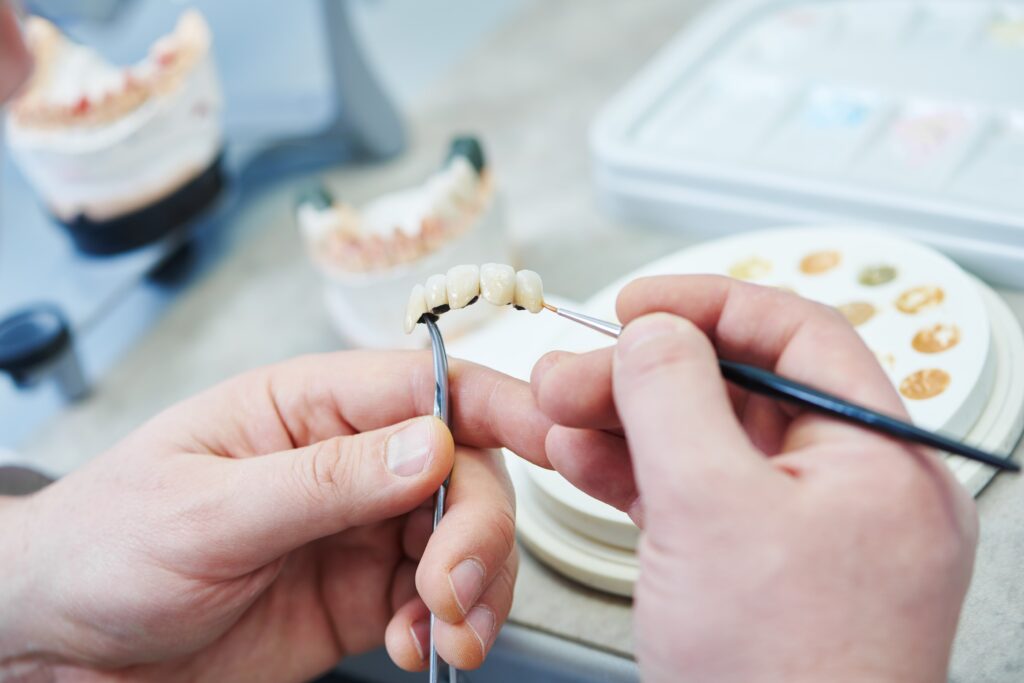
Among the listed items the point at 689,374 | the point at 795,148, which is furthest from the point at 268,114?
the point at 689,374

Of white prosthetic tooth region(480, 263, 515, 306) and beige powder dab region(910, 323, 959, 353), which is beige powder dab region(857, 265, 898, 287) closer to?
beige powder dab region(910, 323, 959, 353)

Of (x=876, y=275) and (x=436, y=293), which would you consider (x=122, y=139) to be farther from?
(x=876, y=275)

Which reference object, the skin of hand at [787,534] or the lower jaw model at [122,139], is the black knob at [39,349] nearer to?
the lower jaw model at [122,139]

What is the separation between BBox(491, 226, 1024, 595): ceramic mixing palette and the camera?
0.57 m

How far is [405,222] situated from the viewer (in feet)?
2.79

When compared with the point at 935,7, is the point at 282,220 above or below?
below

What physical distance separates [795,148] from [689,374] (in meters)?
0.51

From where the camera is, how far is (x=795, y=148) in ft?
2.68

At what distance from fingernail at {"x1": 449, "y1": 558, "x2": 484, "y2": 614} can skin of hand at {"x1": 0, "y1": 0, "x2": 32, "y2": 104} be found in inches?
24.0

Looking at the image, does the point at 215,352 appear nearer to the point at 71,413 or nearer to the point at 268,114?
the point at 71,413

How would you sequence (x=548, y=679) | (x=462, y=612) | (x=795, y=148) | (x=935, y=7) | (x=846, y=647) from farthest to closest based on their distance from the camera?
1. (x=935, y=7)
2. (x=795, y=148)
3. (x=548, y=679)
4. (x=462, y=612)
5. (x=846, y=647)

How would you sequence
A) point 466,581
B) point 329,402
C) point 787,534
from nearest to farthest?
point 787,534 < point 466,581 < point 329,402

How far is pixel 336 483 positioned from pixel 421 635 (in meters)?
0.11

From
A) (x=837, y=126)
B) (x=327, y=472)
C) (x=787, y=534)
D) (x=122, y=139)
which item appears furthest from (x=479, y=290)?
(x=122, y=139)
